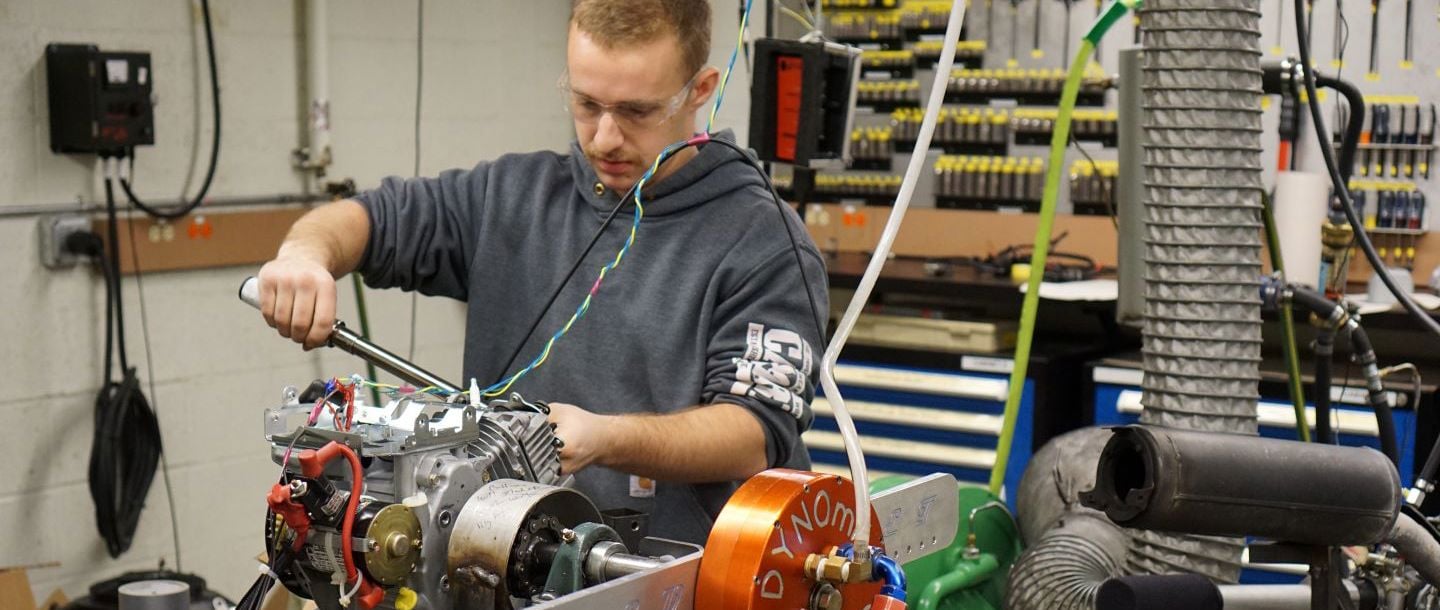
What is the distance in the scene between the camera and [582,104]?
1.65 m

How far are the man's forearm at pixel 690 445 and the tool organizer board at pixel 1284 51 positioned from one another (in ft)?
8.96

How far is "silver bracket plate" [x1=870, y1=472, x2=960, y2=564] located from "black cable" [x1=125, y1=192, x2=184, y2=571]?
2758 millimetres

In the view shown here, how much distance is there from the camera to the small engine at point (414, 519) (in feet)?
3.64

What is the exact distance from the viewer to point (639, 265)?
1725 mm

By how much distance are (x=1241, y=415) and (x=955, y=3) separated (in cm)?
75

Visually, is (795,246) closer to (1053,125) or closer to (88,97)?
(88,97)

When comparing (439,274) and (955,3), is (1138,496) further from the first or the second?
(439,274)

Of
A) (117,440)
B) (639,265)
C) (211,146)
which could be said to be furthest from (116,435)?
(639,265)

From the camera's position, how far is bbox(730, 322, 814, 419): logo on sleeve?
5.10 ft

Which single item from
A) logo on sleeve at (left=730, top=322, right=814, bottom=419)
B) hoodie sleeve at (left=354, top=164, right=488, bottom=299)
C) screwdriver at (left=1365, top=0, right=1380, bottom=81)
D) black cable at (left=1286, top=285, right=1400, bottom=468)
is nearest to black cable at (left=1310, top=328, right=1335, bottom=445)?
black cable at (left=1286, top=285, right=1400, bottom=468)

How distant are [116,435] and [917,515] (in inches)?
106

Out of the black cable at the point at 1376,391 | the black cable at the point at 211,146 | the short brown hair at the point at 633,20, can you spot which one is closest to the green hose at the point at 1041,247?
the black cable at the point at 1376,391

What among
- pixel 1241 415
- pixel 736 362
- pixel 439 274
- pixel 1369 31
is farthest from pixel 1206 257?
pixel 1369 31

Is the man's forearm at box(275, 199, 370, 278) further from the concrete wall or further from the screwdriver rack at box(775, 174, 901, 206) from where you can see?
the screwdriver rack at box(775, 174, 901, 206)
